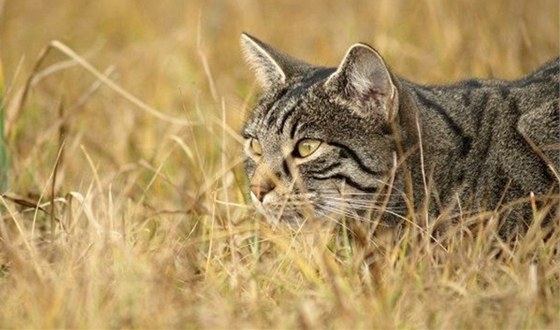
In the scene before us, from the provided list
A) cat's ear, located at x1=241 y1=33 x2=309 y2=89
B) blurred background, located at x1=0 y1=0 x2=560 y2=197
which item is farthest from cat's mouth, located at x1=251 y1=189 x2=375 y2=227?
blurred background, located at x1=0 y1=0 x2=560 y2=197

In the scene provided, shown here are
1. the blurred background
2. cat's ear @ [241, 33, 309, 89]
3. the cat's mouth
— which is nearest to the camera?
the cat's mouth

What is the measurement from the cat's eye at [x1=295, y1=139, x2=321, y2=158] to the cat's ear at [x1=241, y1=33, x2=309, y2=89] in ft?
1.39

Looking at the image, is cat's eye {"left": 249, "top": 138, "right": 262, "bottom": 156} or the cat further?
cat's eye {"left": 249, "top": 138, "right": 262, "bottom": 156}

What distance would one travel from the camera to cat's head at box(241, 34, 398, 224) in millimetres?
4391

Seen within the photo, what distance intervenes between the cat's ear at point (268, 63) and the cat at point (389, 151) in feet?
0.33

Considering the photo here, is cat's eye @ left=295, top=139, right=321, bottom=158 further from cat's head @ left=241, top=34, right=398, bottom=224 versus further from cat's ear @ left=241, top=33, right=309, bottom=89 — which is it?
cat's ear @ left=241, top=33, right=309, bottom=89

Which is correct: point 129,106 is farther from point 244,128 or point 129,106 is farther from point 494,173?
point 494,173

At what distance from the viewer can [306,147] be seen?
451 centimetres

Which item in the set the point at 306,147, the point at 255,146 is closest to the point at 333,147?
the point at 306,147

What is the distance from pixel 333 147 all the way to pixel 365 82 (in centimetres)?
25

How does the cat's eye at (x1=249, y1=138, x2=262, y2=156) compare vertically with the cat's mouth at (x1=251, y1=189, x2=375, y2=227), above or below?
above

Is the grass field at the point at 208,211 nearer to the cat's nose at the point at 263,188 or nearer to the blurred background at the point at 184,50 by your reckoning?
the blurred background at the point at 184,50

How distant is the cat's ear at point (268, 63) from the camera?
4887 mm

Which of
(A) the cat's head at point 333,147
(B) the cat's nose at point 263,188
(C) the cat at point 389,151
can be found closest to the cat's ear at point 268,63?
(C) the cat at point 389,151
